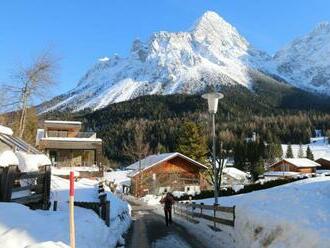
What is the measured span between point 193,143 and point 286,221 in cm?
6340

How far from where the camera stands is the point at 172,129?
17450cm

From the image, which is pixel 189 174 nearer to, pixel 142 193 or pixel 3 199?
pixel 142 193

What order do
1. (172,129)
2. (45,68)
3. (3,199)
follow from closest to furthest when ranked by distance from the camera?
(3,199) < (45,68) < (172,129)

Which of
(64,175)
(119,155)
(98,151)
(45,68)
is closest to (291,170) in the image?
(119,155)

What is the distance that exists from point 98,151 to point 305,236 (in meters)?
50.9

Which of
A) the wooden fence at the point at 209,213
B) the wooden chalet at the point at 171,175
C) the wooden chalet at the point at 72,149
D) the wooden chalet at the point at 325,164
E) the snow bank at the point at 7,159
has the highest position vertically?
the wooden chalet at the point at 325,164

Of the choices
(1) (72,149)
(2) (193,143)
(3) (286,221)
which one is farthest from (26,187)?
(2) (193,143)

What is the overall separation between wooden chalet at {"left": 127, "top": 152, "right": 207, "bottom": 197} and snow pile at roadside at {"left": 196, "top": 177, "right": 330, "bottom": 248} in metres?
49.8

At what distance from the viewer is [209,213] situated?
62.4 feet

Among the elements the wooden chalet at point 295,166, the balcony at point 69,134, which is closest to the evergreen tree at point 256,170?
the wooden chalet at point 295,166

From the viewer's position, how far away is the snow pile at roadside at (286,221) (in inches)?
387

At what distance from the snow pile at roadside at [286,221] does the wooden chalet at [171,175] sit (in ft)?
163

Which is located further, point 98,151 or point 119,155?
point 119,155

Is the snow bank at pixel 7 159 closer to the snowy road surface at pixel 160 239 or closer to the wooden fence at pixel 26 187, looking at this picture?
the wooden fence at pixel 26 187
